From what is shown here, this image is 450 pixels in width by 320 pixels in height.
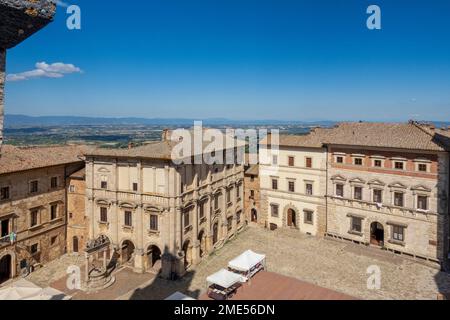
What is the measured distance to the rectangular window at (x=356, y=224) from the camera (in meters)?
38.5

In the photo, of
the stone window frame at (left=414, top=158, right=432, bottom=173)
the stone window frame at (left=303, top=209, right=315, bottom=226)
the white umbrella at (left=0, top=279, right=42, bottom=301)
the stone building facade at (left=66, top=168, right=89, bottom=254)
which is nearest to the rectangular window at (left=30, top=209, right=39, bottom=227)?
the stone building facade at (left=66, top=168, right=89, bottom=254)

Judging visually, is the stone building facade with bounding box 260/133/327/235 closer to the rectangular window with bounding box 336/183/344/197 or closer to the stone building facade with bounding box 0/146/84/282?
the rectangular window with bounding box 336/183/344/197

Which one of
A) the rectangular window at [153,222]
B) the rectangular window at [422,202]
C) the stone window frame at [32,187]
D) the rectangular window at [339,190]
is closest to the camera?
the stone window frame at [32,187]

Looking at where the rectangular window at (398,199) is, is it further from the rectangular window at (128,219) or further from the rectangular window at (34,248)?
the rectangular window at (34,248)

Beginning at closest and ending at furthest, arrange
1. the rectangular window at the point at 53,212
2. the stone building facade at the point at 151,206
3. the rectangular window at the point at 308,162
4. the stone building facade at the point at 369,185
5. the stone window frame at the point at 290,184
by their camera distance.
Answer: the stone building facade at the point at 151,206 → the stone building facade at the point at 369,185 → the rectangular window at the point at 53,212 → the rectangular window at the point at 308,162 → the stone window frame at the point at 290,184

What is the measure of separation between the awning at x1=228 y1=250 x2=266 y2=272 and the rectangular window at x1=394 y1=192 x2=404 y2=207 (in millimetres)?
15549

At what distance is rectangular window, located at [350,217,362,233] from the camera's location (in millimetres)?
38469

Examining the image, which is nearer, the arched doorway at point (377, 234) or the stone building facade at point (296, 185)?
the arched doorway at point (377, 234)

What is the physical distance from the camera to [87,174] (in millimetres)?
34438

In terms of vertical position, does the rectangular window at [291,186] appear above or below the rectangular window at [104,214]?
above

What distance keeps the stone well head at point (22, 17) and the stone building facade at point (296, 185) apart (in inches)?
1476

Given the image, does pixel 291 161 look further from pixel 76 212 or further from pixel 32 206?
pixel 32 206

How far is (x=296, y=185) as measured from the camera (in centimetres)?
4284

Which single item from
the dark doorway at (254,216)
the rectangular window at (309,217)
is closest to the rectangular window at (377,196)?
the rectangular window at (309,217)
